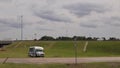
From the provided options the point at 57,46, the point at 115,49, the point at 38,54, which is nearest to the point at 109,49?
the point at 115,49

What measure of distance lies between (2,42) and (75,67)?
402ft

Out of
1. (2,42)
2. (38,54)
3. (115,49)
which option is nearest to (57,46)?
(115,49)

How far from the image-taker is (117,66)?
44.5 meters

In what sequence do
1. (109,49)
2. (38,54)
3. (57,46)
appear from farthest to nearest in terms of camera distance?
(57,46), (109,49), (38,54)

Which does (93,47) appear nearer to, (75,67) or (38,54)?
(38,54)

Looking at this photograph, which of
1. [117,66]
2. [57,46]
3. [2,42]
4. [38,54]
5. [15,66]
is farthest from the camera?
[2,42]

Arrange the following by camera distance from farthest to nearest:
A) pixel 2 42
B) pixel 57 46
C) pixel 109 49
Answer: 1. pixel 2 42
2. pixel 57 46
3. pixel 109 49

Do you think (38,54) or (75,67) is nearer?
(75,67)

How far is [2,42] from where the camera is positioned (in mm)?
161875

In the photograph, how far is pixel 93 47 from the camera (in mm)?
119438

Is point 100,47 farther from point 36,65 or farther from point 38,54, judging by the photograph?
point 36,65

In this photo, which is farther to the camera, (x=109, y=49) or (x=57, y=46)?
(x=57, y=46)

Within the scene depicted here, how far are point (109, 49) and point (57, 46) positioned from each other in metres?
20.7

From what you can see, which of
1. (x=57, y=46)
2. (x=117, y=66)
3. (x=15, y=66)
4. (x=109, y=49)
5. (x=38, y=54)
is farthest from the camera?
(x=57, y=46)
